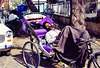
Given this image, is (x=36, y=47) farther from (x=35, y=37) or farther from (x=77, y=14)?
(x=77, y=14)

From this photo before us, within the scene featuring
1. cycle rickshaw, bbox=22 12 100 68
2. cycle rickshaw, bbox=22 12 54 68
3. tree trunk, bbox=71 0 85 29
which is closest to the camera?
cycle rickshaw, bbox=22 12 100 68

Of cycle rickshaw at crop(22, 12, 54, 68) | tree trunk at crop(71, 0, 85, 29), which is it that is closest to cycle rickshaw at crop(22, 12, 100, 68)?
cycle rickshaw at crop(22, 12, 54, 68)

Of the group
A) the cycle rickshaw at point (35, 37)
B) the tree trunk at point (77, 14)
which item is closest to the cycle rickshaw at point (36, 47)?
the cycle rickshaw at point (35, 37)

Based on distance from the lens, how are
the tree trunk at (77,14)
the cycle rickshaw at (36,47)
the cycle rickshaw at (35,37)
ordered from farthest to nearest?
1. the tree trunk at (77,14)
2. the cycle rickshaw at (35,37)
3. the cycle rickshaw at (36,47)

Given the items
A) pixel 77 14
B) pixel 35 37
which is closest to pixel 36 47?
pixel 35 37

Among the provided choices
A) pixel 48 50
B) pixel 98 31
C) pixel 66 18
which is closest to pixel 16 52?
pixel 48 50

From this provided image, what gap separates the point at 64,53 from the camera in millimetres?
4266

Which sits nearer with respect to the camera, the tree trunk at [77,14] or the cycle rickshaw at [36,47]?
the cycle rickshaw at [36,47]

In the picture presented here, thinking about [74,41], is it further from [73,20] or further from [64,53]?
[73,20]

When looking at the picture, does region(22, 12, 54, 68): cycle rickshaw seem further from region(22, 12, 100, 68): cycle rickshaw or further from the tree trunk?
the tree trunk

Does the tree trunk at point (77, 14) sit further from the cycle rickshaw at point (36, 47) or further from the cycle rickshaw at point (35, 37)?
the cycle rickshaw at point (36, 47)

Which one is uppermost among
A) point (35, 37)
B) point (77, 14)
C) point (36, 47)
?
point (77, 14)

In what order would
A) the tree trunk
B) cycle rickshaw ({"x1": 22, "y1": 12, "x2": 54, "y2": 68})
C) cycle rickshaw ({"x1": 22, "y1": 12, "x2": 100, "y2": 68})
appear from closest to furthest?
cycle rickshaw ({"x1": 22, "y1": 12, "x2": 100, "y2": 68}) → cycle rickshaw ({"x1": 22, "y1": 12, "x2": 54, "y2": 68}) → the tree trunk

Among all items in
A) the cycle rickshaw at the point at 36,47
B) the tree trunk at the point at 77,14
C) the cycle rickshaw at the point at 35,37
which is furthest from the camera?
the tree trunk at the point at 77,14
